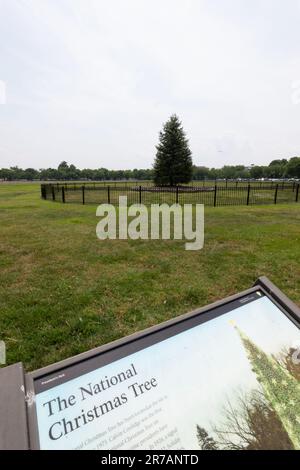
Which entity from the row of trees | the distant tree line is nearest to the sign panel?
the row of trees

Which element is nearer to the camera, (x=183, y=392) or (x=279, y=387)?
(x=183, y=392)

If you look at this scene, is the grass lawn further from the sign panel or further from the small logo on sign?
the sign panel

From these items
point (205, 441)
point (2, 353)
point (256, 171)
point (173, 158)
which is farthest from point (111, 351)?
point (256, 171)

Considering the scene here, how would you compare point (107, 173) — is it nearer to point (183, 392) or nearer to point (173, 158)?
point (173, 158)

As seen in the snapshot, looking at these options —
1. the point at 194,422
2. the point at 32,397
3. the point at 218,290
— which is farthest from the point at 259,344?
the point at 218,290

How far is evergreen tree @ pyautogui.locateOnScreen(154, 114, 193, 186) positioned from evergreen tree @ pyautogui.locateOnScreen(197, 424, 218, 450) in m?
42.7

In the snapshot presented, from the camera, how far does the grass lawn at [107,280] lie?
3334 millimetres

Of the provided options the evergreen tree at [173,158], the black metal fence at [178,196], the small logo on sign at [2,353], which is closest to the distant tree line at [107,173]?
the evergreen tree at [173,158]

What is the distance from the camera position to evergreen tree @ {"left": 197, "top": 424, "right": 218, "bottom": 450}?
121cm

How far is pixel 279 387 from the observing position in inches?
59.7

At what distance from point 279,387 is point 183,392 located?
573 mm

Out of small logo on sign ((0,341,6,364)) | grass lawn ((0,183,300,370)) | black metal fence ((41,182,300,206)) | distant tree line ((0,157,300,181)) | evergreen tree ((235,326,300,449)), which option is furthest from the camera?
distant tree line ((0,157,300,181))

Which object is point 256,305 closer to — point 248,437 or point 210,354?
point 210,354
